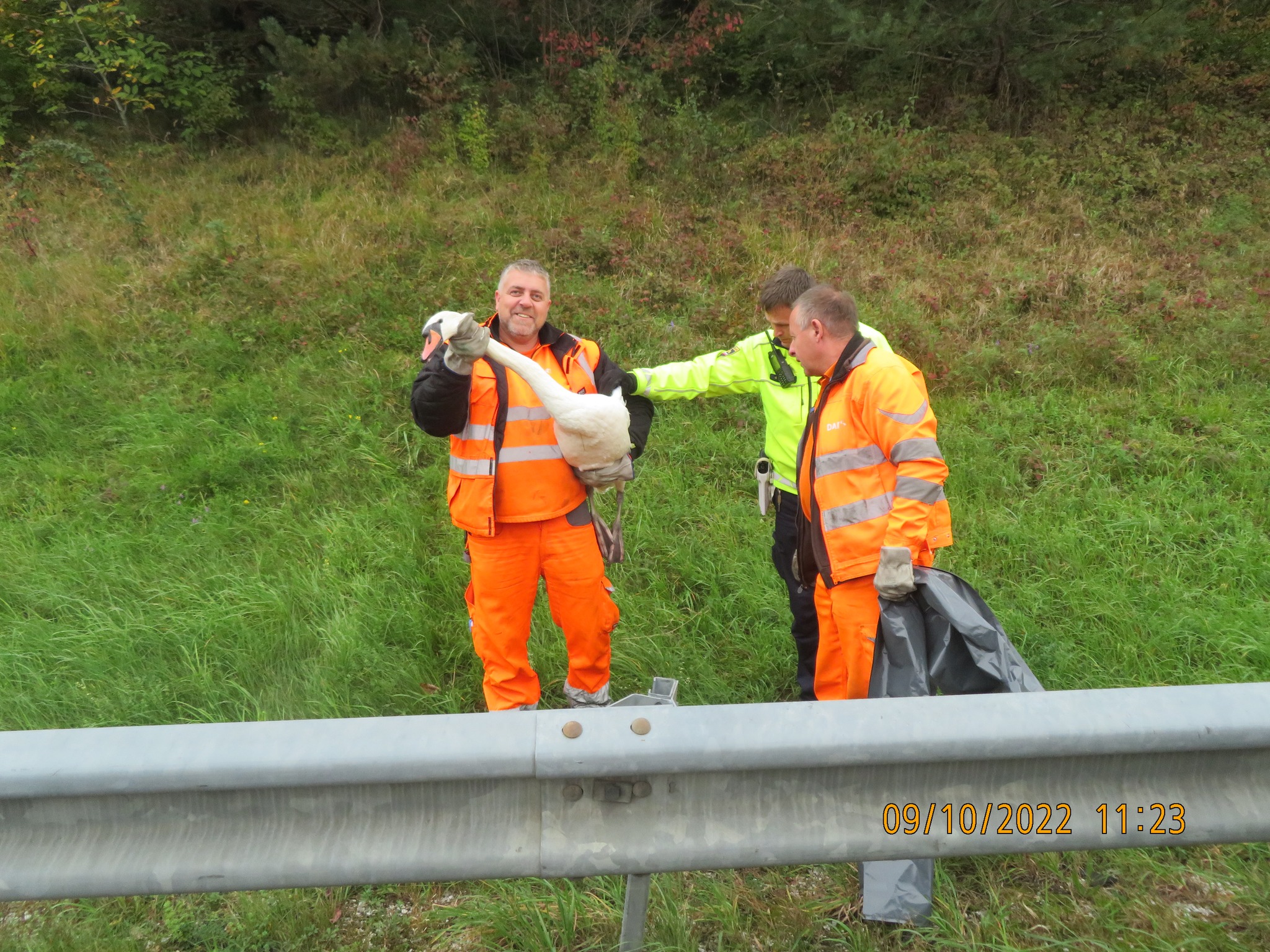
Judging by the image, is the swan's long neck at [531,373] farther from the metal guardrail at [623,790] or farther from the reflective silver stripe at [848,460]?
the metal guardrail at [623,790]


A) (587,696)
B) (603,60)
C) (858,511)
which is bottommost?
(587,696)

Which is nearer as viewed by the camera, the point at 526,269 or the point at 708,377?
the point at 526,269

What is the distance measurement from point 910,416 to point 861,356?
296mm

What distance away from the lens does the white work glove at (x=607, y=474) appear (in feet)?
10.8

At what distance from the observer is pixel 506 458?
10.7ft

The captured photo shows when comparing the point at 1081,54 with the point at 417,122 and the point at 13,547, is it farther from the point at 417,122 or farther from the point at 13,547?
the point at 13,547

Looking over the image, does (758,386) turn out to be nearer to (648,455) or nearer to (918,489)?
(918,489)

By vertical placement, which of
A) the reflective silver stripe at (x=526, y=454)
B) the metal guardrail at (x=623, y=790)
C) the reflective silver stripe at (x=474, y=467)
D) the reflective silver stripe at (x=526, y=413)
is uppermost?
the reflective silver stripe at (x=526, y=413)

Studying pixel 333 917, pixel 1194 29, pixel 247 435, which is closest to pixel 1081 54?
pixel 1194 29

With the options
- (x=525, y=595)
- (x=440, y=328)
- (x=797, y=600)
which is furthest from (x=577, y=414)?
(x=797, y=600)

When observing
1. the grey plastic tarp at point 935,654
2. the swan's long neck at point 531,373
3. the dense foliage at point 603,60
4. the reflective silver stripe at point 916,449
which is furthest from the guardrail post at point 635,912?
the dense foliage at point 603,60

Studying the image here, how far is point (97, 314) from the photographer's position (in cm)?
746

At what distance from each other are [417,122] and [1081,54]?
340 inches

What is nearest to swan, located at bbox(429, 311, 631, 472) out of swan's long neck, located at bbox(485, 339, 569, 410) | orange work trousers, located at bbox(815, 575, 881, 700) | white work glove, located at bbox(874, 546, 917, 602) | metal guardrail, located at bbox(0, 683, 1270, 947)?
swan's long neck, located at bbox(485, 339, 569, 410)
